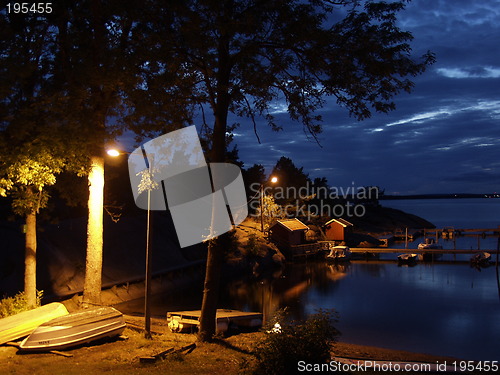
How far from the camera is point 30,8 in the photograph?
54.6 feet

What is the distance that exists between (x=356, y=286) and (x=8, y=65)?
3377 centimetres

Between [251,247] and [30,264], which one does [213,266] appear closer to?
[30,264]

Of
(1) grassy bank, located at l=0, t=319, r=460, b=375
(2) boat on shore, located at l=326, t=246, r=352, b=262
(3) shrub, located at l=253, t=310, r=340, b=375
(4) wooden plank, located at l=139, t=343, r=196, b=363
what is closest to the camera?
(3) shrub, located at l=253, t=310, r=340, b=375

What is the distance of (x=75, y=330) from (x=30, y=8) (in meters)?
11.8

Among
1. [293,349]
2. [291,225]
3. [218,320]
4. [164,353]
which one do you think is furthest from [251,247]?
[293,349]

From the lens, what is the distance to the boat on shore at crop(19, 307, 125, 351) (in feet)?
41.9

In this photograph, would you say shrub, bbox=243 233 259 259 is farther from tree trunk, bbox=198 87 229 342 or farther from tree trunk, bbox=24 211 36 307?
→ tree trunk, bbox=198 87 229 342

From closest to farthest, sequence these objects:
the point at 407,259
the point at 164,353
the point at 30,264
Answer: the point at 164,353 < the point at 30,264 < the point at 407,259

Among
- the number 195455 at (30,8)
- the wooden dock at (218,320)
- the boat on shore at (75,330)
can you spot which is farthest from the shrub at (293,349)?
the number 195455 at (30,8)

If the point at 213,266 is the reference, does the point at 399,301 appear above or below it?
below

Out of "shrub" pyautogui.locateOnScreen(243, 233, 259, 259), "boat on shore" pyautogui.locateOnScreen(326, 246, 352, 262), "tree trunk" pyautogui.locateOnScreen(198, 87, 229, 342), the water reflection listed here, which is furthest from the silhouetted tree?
"boat on shore" pyautogui.locateOnScreen(326, 246, 352, 262)

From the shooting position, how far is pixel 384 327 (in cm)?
2606

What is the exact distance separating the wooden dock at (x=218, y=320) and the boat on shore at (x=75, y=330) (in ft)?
10.1

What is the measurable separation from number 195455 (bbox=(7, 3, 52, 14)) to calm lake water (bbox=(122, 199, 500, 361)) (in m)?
18.7
